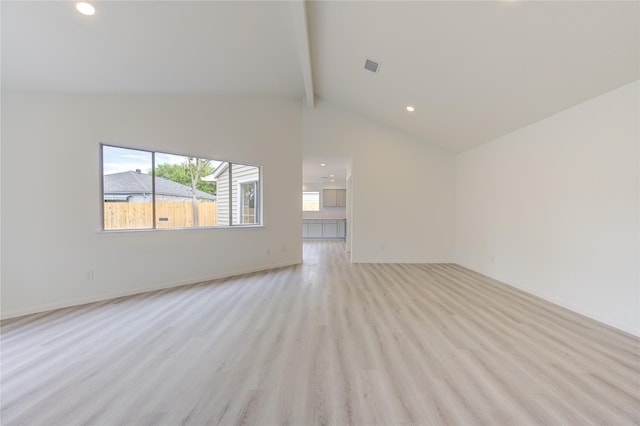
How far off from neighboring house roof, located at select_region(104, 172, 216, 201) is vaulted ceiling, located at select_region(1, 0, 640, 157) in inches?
44.2

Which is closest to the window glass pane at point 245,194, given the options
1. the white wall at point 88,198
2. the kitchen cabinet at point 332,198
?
the white wall at point 88,198

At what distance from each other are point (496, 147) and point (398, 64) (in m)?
2.40

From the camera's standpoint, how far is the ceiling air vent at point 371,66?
12.7ft

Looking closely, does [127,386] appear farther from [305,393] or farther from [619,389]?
[619,389]

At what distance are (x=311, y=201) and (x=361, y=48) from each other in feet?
25.4

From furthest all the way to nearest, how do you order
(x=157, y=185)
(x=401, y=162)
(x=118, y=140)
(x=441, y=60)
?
(x=401, y=162)
(x=157, y=185)
(x=118, y=140)
(x=441, y=60)

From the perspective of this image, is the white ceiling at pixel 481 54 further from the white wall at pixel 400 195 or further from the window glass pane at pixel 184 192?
the window glass pane at pixel 184 192

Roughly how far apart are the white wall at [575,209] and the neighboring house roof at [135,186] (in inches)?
209

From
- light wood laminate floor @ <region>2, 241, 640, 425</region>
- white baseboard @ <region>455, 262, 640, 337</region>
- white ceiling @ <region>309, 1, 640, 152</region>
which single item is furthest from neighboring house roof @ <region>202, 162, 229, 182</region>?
white baseboard @ <region>455, 262, 640, 337</region>

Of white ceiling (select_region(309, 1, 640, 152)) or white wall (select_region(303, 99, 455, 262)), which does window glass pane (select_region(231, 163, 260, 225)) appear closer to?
white wall (select_region(303, 99, 455, 262))

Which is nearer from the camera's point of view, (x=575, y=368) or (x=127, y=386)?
(x=127, y=386)

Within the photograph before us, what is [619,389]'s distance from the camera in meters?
1.76

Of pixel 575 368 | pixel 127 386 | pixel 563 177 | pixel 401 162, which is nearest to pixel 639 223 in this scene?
pixel 563 177

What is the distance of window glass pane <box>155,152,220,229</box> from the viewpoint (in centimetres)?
412
